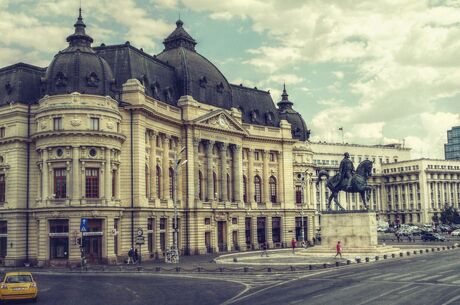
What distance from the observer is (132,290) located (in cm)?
4122

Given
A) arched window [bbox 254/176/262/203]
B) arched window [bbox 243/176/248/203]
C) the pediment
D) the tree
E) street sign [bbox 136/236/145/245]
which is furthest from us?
the tree

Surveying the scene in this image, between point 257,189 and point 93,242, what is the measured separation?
40.8 m

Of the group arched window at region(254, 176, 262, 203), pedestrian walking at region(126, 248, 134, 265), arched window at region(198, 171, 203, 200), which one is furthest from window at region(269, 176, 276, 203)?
pedestrian walking at region(126, 248, 134, 265)

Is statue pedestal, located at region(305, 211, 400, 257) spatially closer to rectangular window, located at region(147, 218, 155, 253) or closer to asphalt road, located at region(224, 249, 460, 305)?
asphalt road, located at region(224, 249, 460, 305)

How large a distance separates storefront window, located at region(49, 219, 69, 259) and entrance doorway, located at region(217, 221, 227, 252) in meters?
29.6

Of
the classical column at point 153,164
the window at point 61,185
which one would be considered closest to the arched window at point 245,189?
the classical column at point 153,164

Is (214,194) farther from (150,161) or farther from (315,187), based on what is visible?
(315,187)

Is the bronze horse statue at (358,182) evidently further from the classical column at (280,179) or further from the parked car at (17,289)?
the parked car at (17,289)

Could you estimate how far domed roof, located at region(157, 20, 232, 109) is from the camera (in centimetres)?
8900

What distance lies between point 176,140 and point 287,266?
107ft

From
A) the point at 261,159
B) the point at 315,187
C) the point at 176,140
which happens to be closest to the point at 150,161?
the point at 176,140

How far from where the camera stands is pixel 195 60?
93.0 metres

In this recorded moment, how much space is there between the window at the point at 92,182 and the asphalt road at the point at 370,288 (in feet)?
97.2

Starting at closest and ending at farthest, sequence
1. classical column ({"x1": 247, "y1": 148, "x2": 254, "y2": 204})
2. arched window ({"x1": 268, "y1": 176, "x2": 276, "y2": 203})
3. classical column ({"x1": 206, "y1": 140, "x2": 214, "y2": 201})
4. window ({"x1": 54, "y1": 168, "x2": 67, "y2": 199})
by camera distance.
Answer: window ({"x1": 54, "y1": 168, "x2": 67, "y2": 199}) → classical column ({"x1": 206, "y1": 140, "x2": 214, "y2": 201}) → classical column ({"x1": 247, "y1": 148, "x2": 254, "y2": 204}) → arched window ({"x1": 268, "y1": 176, "x2": 276, "y2": 203})
